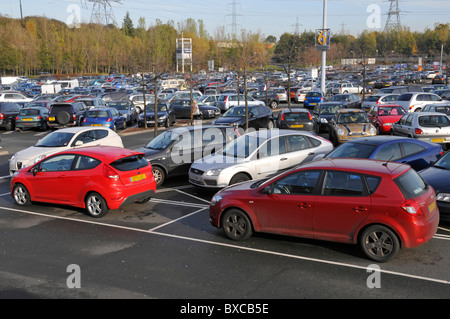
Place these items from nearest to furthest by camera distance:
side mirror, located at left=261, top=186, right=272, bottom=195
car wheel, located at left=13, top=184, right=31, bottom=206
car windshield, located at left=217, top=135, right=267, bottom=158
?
side mirror, located at left=261, top=186, right=272, bottom=195 < car wheel, located at left=13, top=184, right=31, bottom=206 < car windshield, located at left=217, top=135, right=267, bottom=158

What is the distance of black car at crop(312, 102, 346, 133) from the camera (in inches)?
874

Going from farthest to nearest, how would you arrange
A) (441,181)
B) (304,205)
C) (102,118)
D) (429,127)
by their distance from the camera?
(102,118), (429,127), (441,181), (304,205)

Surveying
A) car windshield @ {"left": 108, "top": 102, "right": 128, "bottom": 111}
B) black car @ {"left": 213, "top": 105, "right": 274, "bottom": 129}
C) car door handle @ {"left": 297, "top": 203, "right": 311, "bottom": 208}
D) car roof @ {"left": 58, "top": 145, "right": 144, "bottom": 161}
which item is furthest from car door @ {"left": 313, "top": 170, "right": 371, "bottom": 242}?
car windshield @ {"left": 108, "top": 102, "right": 128, "bottom": 111}

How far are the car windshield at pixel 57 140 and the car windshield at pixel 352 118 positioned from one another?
10727mm

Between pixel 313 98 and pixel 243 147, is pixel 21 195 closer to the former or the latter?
pixel 243 147

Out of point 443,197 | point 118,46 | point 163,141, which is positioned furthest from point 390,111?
point 118,46

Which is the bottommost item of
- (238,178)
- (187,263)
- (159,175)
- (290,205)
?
(187,263)

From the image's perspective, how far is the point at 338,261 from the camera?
23.5 ft

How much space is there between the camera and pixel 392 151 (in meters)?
11.2

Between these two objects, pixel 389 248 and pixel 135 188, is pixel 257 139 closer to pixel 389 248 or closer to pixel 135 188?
pixel 135 188

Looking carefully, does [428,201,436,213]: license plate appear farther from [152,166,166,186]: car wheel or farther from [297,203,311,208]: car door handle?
[152,166,166,186]: car wheel

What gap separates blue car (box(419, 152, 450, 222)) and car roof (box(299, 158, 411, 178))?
1369mm

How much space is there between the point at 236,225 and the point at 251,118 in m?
14.8

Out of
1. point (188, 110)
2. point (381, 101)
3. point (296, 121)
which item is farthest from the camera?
point (188, 110)
